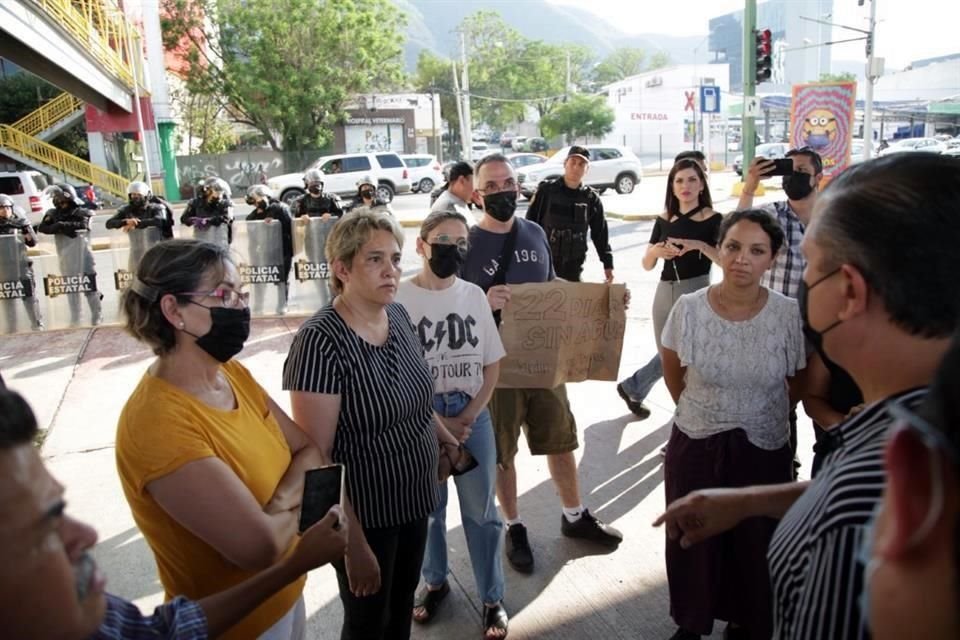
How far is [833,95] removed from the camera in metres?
17.5

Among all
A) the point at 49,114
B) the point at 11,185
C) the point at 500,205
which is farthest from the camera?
the point at 49,114

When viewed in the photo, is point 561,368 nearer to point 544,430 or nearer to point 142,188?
point 544,430

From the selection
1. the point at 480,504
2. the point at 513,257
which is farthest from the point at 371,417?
the point at 513,257

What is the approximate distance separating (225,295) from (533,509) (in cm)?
255

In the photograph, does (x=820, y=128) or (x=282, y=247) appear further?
(x=820, y=128)

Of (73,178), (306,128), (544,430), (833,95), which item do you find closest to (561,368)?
(544,430)

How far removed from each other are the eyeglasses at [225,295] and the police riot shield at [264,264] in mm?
7523

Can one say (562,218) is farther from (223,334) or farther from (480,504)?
(223,334)

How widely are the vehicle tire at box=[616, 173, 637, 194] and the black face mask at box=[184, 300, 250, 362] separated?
2494 cm

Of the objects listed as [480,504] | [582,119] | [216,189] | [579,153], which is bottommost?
[480,504]

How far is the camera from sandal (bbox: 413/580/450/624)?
123 inches

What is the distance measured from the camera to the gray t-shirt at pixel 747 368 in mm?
2721

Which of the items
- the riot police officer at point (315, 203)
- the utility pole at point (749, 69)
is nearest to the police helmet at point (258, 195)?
the riot police officer at point (315, 203)

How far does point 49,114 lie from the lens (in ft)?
99.1
